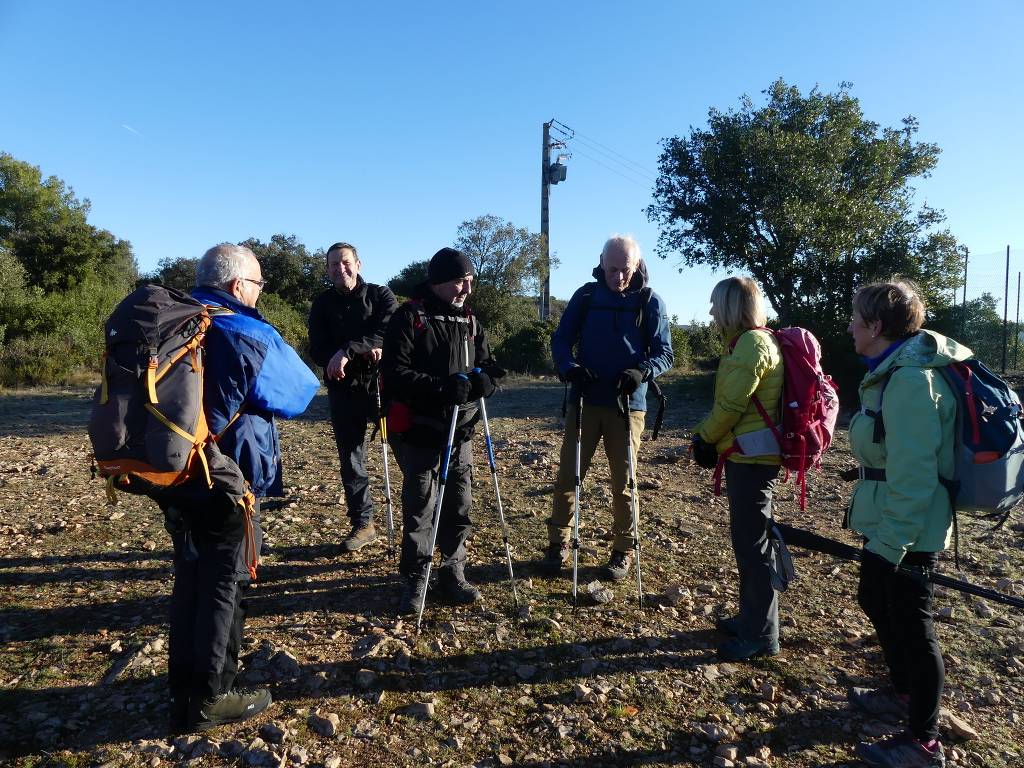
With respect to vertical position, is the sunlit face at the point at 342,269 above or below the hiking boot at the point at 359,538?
above

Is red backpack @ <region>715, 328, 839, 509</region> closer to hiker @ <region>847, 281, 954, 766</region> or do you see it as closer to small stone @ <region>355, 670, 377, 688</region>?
hiker @ <region>847, 281, 954, 766</region>

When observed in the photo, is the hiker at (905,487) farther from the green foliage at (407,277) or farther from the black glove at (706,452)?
the green foliage at (407,277)

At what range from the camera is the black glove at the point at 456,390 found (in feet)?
12.8

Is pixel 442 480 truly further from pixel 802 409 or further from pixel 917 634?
pixel 917 634

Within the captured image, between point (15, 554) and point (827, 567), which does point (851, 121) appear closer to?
point (827, 567)

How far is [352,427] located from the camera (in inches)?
198

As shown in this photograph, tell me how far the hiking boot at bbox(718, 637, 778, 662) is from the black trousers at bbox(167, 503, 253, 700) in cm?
263

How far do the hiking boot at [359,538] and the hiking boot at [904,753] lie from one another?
12.0 ft

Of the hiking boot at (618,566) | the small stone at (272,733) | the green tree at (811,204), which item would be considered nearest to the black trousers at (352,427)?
the hiking boot at (618,566)

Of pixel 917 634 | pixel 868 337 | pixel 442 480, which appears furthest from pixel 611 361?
pixel 917 634

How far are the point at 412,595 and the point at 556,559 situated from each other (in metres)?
1.16

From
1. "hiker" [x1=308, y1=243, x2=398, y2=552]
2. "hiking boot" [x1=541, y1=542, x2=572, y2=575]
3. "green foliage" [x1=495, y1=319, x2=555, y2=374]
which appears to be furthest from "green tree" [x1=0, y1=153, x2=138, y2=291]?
"hiking boot" [x1=541, y1=542, x2=572, y2=575]

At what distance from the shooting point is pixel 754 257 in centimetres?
1722

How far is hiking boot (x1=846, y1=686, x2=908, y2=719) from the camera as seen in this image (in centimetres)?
313
